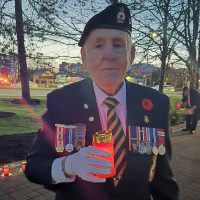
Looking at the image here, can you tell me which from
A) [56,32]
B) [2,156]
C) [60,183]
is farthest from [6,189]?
[60,183]

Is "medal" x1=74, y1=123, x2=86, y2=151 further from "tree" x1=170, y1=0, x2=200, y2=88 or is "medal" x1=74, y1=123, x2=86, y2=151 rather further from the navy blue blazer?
"tree" x1=170, y1=0, x2=200, y2=88

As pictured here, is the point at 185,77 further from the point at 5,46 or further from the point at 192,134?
the point at 5,46

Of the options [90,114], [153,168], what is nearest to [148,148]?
[153,168]

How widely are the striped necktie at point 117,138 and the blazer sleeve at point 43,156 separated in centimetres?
39

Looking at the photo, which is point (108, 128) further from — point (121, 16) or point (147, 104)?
point (121, 16)

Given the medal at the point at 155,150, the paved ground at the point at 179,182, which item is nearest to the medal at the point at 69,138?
the medal at the point at 155,150

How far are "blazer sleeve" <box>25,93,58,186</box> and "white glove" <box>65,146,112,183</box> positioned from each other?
25cm

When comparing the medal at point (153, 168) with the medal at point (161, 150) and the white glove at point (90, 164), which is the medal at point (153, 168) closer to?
the medal at point (161, 150)

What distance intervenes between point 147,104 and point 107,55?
0.59 meters

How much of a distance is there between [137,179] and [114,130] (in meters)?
0.37

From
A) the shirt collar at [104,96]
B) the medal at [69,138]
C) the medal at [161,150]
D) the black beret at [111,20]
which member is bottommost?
the medal at [161,150]

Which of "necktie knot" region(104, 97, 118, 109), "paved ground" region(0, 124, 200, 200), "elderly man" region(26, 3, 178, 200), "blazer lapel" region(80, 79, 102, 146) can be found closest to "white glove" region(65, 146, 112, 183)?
"elderly man" region(26, 3, 178, 200)

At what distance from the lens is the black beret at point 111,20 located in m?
1.84

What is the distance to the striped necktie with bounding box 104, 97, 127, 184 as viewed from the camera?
1854 millimetres
